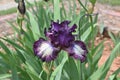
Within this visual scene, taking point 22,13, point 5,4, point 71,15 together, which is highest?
point 22,13

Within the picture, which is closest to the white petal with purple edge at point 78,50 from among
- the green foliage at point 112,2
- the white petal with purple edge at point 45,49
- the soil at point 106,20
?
the white petal with purple edge at point 45,49

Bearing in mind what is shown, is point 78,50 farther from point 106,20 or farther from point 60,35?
point 106,20

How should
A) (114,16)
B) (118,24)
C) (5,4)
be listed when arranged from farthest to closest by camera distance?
(5,4), (114,16), (118,24)

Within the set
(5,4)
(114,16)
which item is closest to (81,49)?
(114,16)

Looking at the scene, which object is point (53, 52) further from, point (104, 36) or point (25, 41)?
point (104, 36)

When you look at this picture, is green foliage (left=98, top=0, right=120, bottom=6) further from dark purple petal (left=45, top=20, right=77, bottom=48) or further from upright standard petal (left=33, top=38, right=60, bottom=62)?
upright standard petal (left=33, top=38, right=60, bottom=62)

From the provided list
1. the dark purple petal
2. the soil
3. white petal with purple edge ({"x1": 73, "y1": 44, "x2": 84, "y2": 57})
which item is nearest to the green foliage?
the soil

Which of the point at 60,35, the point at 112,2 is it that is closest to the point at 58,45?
the point at 60,35
